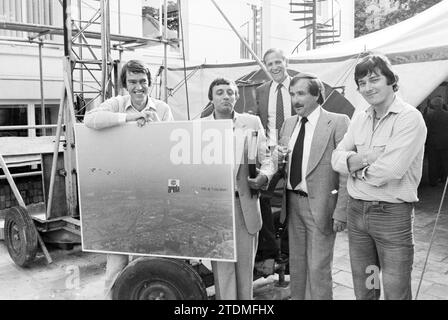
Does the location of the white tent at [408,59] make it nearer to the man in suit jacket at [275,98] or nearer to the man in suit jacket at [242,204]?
the man in suit jacket at [275,98]

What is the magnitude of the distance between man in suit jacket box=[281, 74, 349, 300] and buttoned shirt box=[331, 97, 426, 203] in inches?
9.0

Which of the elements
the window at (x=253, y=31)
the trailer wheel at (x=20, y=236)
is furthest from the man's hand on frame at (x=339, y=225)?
the window at (x=253, y=31)

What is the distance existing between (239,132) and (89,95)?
712cm

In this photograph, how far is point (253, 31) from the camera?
13.6 meters

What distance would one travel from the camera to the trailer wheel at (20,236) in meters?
4.82

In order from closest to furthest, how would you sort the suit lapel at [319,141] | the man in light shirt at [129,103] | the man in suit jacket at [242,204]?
1. the man in suit jacket at [242,204]
2. the suit lapel at [319,141]
3. the man in light shirt at [129,103]

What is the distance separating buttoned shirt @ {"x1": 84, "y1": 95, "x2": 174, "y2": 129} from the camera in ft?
9.61

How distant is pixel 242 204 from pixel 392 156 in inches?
37.4

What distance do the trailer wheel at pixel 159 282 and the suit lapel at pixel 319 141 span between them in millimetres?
1025

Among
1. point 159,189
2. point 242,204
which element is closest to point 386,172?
point 242,204

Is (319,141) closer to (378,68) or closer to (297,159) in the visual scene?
(297,159)

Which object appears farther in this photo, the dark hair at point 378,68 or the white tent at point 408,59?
the white tent at point 408,59

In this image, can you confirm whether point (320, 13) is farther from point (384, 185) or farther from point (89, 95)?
point (384, 185)
